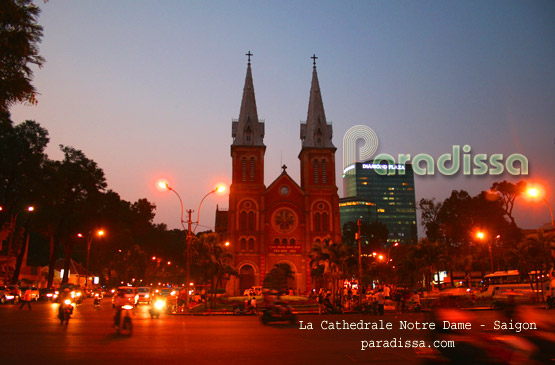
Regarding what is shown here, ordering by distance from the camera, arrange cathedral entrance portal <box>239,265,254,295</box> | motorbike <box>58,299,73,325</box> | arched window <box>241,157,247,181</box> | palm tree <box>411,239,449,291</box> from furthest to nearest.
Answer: arched window <box>241,157,247,181</box> < cathedral entrance portal <box>239,265,254,295</box> < palm tree <box>411,239,449,291</box> < motorbike <box>58,299,73,325</box>

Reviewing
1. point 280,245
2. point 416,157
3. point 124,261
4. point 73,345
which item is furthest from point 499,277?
point 124,261

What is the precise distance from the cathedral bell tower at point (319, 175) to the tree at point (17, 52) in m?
52.2

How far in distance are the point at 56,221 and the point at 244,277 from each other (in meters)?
25.4

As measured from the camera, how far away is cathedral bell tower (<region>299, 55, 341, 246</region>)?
68688 mm

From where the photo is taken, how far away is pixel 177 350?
11703 millimetres

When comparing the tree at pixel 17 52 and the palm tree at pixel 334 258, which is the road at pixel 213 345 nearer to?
the tree at pixel 17 52

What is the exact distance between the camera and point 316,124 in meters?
72.8

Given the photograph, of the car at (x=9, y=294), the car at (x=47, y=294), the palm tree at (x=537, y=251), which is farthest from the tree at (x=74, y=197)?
the palm tree at (x=537, y=251)

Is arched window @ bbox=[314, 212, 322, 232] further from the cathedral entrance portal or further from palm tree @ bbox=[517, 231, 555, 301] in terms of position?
palm tree @ bbox=[517, 231, 555, 301]

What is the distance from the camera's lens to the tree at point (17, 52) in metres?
17.1

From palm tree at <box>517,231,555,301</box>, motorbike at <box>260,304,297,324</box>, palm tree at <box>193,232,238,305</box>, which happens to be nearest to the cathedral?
palm tree at <box>193,232,238,305</box>

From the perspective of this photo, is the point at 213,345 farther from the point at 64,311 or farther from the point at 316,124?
the point at 316,124

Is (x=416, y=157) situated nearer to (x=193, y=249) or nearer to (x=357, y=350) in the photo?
(x=357, y=350)

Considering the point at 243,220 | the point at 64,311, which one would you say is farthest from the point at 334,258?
the point at 243,220
